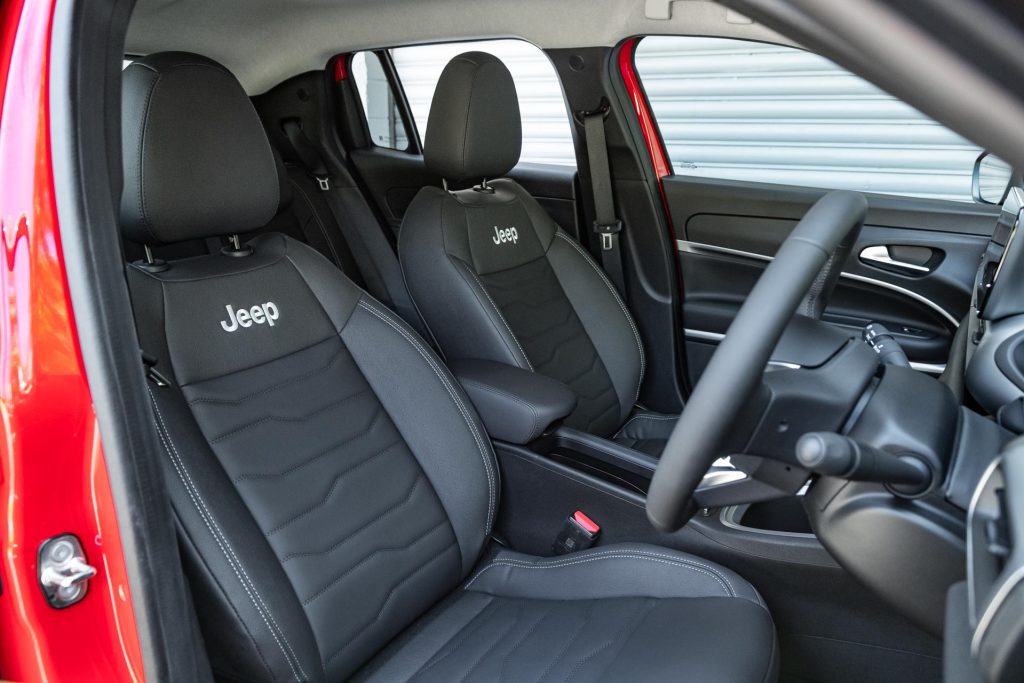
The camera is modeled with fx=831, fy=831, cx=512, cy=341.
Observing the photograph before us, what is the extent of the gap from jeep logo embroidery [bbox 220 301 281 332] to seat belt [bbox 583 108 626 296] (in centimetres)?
129

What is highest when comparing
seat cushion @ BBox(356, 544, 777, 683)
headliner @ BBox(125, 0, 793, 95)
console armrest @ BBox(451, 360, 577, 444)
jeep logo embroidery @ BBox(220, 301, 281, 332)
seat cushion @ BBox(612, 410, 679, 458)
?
headliner @ BBox(125, 0, 793, 95)

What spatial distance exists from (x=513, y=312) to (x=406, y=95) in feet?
3.56

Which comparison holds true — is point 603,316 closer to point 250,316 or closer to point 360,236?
point 360,236

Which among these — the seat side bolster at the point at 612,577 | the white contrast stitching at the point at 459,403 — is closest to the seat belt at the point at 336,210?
the white contrast stitching at the point at 459,403

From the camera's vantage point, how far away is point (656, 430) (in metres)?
2.48

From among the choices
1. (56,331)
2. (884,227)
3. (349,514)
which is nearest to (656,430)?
(884,227)

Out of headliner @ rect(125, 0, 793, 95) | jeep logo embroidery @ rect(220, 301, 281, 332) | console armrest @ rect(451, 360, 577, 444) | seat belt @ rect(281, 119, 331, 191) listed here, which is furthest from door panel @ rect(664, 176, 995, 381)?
jeep logo embroidery @ rect(220, 301, 281, 332)

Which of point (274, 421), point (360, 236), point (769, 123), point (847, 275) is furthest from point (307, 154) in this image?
point (769, 123)

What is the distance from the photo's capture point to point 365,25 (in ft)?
8.07

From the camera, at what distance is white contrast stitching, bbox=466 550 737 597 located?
149 centimetres

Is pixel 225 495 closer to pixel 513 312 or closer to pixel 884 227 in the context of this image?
pixel 513 312

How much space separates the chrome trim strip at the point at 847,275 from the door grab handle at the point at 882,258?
52 millimetres

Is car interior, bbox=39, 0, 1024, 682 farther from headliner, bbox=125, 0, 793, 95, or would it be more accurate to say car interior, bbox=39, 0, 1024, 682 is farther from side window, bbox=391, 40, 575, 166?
side window, bbox=391, 40, 575, 166

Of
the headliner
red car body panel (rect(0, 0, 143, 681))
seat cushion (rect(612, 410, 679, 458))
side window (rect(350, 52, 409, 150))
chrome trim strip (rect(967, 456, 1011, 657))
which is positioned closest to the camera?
chrome trim strip (rect(967, 456, 1011, 657))
